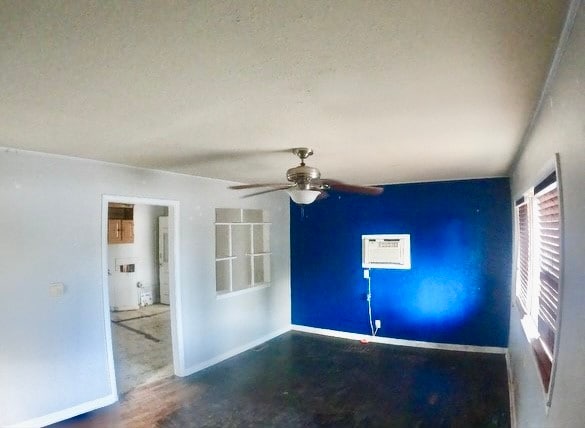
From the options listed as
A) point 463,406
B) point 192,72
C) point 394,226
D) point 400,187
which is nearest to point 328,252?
point 394,226

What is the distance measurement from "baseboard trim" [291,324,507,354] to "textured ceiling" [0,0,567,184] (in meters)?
2.98

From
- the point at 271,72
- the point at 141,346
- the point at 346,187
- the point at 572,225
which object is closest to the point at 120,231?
the point at 141,346

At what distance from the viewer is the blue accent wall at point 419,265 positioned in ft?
14.6

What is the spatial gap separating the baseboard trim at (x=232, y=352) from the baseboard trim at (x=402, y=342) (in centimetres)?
44

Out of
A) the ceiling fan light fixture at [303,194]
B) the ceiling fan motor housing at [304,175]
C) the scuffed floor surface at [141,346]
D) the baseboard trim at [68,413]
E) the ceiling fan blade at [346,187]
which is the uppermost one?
the ceiling fan motor housing at [304,175]

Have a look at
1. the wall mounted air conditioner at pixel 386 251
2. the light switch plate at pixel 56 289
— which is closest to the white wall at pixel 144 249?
the light switch plate at pixel 56 289

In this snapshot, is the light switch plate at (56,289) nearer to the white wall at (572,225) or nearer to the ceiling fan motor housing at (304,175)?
the ceiling fan motor housing at (304,175)

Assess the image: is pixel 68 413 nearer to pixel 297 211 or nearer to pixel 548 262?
pixel 548 262

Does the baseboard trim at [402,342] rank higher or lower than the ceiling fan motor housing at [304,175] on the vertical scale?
lower

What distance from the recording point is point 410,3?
97cm

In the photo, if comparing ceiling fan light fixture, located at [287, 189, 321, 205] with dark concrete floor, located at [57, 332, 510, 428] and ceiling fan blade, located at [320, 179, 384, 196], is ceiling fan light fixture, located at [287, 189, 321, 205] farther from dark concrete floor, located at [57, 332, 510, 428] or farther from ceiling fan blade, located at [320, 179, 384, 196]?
dark concrete floor, located at [57, 332, 510, 428]

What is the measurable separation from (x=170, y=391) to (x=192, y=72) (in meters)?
3.24

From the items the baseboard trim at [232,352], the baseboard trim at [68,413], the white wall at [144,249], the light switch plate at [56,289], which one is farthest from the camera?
the white wall at [144,249]

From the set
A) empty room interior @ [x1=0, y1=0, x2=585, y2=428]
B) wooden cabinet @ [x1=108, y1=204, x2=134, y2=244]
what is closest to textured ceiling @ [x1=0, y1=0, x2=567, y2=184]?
empty room interior @ [x1=0, y1=0, x2=585, y2=428]
